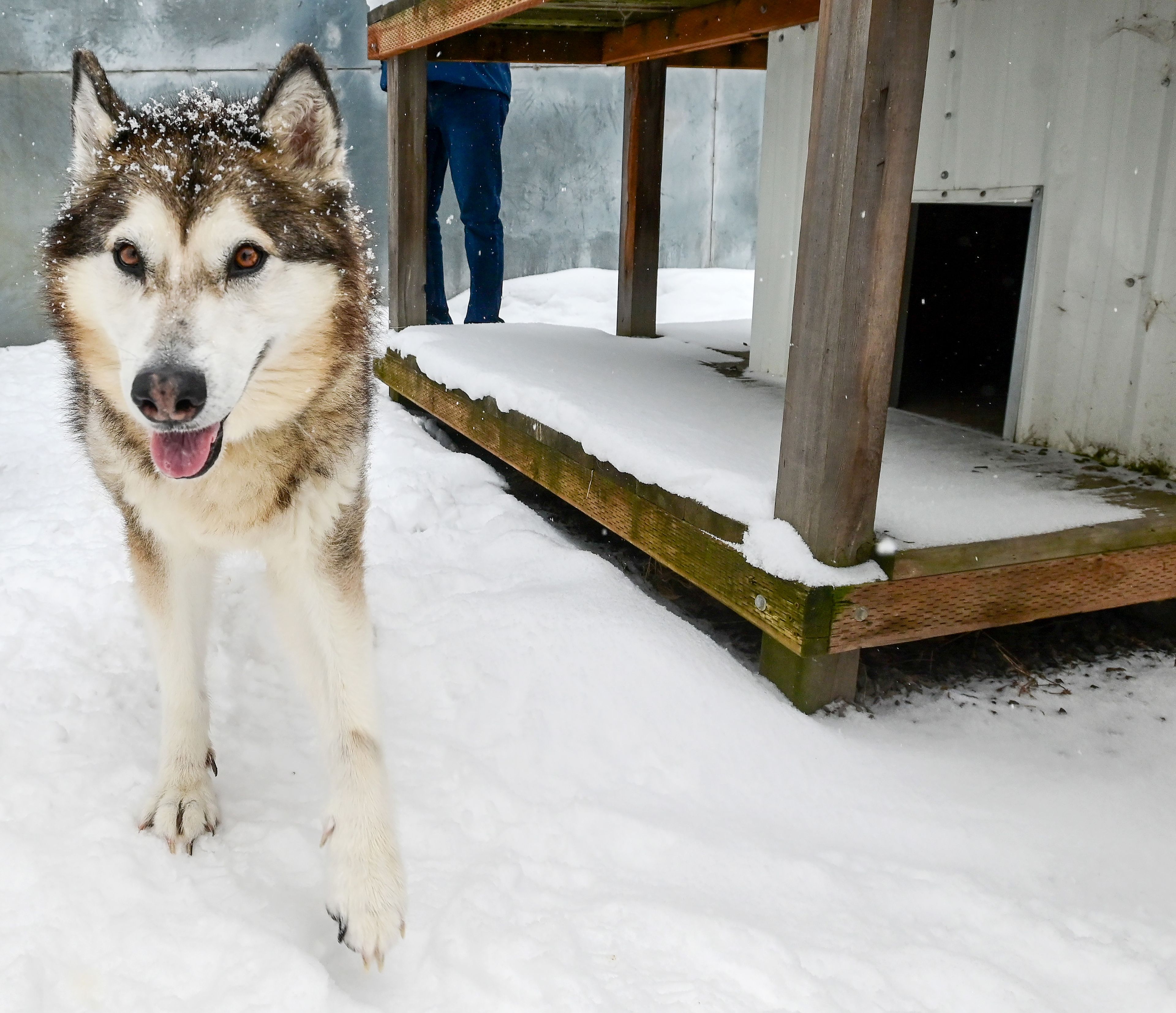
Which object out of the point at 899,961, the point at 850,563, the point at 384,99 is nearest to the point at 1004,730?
the point at 850,563

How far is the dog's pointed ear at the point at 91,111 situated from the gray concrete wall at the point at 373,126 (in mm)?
5718

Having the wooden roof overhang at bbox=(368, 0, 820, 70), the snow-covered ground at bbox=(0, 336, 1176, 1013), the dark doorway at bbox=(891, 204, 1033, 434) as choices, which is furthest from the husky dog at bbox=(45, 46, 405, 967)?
the dark doorway at bbox=(891, 204, 1033, 434)

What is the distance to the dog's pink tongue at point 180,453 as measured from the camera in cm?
169

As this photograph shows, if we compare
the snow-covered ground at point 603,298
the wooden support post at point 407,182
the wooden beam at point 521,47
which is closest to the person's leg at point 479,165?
the wooden beam at point 521,47

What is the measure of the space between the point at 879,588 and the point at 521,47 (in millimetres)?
3884

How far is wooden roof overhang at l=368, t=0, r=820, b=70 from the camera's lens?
12.6ft

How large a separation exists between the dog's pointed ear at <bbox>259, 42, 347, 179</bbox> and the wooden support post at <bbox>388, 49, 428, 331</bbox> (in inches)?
117

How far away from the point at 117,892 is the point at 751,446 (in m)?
2.04

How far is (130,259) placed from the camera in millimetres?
1741

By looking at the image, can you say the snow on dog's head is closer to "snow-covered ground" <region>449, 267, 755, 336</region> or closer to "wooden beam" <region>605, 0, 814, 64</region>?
"wooden beam" <region>605, 0, 814, 64</region>

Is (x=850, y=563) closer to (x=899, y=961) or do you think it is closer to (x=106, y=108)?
(x=899, y=961)

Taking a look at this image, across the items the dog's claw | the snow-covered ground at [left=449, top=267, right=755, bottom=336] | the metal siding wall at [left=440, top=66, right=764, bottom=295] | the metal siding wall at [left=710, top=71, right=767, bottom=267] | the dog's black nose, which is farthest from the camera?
the metal siding wall at [left=710, top=71, right=767, bottom=267]

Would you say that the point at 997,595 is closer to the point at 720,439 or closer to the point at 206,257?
the point at 720,439

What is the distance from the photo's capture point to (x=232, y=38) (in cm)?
792
